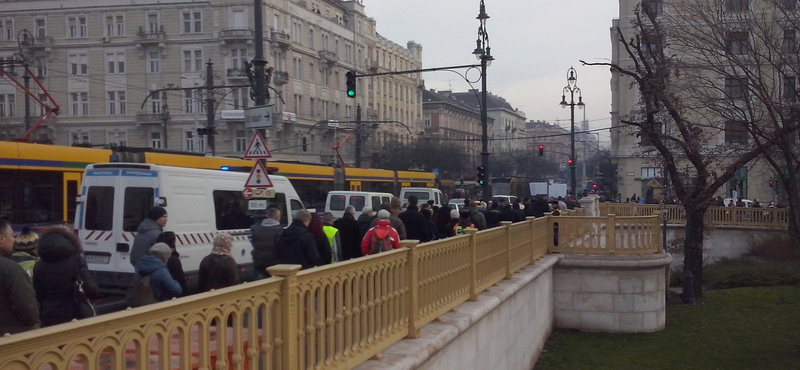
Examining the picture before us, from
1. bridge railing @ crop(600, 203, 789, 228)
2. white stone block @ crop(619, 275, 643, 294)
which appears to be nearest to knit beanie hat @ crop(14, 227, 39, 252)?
white stone block @ crop(619, 275, 643, 294)

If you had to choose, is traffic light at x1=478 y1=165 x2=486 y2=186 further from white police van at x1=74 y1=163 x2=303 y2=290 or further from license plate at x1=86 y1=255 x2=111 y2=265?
license plate at x1=86 y1=255 x2=111 y2=265

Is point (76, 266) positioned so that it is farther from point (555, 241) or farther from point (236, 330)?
point (555, 241)

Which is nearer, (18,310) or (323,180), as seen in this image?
(18,310)

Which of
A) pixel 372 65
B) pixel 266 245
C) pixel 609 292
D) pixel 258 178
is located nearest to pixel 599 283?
pixel 609 292

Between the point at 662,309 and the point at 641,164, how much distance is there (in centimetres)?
4135

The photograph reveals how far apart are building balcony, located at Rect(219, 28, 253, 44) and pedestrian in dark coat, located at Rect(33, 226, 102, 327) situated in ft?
154

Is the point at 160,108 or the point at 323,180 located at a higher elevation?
the point at 160,108

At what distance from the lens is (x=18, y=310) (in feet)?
17.2

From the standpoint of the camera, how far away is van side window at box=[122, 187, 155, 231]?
488 inches

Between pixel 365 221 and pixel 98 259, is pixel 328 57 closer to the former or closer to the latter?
pixel 365 221

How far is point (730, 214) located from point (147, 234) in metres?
27.7

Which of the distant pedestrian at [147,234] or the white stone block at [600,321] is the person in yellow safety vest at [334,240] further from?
the white stone block at [600,321]

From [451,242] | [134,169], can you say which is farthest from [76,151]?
[451,242]

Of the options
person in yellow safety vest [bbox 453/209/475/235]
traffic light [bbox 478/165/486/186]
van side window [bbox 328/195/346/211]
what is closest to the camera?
person in yellow safety vest [bbox 453/209/475/235]
